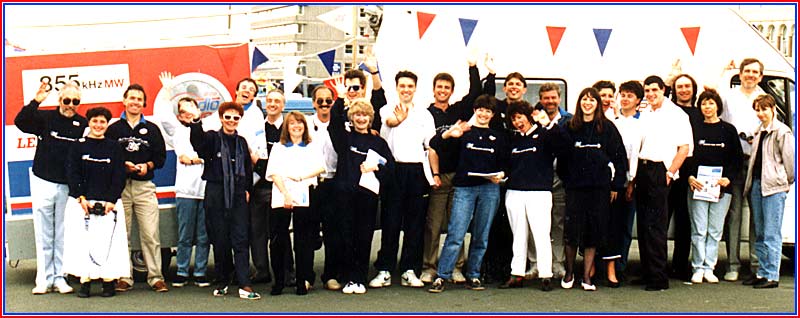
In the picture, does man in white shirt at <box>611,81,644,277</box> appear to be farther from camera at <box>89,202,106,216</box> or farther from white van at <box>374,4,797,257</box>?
camera at <box>89,202,106,216</box>

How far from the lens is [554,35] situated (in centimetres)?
1053

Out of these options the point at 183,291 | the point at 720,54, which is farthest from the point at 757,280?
the point at 183,291

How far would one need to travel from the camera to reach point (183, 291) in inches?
353

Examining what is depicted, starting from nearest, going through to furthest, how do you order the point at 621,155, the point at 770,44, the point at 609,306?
the point at 609,306, the point at 621,155, the point at 770,44

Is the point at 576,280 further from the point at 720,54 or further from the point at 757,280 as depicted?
the point at 720,54

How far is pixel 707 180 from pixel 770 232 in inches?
27.0

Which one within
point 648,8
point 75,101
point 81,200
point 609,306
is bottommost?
point 609,306

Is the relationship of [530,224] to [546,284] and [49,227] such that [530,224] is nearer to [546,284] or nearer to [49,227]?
[546,284]

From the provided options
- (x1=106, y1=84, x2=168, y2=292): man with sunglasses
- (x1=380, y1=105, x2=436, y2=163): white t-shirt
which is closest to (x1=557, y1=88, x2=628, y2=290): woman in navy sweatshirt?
(x1=380, y1=105, x2=436, y2=163): white t-shirt

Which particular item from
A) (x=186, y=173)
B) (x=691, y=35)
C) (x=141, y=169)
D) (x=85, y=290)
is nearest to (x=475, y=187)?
(x=186, y=173)

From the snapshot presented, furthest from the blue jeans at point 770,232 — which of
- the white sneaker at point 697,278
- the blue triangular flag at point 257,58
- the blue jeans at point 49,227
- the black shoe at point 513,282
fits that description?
the blue jeans at point 49,227

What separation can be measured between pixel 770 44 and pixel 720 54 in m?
0.46

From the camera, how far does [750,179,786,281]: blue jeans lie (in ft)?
30.1

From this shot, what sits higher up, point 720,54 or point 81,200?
point 720,54
